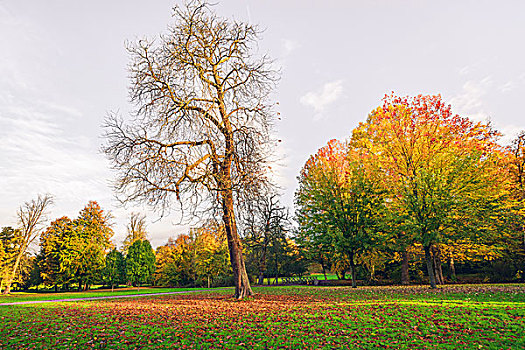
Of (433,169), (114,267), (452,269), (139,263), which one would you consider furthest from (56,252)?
(452,269)

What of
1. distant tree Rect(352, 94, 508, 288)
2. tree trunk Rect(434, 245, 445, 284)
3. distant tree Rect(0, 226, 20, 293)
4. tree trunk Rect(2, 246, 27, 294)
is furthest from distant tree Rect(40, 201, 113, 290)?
tree trunk Rect(434, 245, 445, 284)

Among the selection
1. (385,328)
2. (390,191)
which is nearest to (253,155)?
(385,328)

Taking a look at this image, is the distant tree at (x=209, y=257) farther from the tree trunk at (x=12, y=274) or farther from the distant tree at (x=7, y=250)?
the distant tree at (x=7, y=250)

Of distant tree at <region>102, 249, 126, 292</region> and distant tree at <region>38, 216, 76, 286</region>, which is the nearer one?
distant tree at <region>38, 216, 76, 286</region>

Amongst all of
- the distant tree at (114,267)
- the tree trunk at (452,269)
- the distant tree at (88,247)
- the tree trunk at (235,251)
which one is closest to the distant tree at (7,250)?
the distant tree at (88,247)

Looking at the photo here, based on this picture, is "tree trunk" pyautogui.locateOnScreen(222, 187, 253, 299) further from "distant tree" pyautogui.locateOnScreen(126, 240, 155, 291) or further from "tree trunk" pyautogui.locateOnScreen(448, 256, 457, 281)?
"distant tree" pyautogui.locateOnScreen(126, 240, 155, 291)

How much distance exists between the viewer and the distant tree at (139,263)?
30594 millimetres

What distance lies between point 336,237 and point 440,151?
10405mm

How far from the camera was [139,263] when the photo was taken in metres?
A: 30.9

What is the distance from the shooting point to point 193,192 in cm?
1374

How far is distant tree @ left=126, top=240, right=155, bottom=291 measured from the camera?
1204 inches

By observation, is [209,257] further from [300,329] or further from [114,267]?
[300,329]

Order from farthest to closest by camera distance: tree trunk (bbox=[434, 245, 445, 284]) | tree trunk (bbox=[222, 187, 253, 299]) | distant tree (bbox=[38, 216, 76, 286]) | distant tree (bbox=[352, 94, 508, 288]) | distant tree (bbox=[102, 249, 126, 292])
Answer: distant tree (bbox=[102, 249, 126, 292]) → distant tree (bbox=[38, 216, 76, 286]) → tree trunk (bbox=[434, 245, 445, 284]) → distant tree (bbox=[352, 94, 508, 288]) → tree trunk (bbox=[222, 187, 253, 299])

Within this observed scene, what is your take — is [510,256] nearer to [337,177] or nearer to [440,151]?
[440,151]
